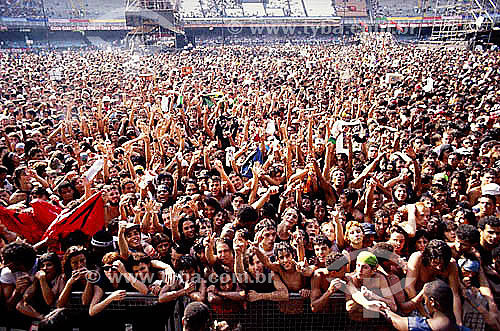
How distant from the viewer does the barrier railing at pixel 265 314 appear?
8.28 feet

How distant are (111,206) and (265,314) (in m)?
2.22

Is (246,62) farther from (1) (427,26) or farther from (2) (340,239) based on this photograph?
(1) (427,26)

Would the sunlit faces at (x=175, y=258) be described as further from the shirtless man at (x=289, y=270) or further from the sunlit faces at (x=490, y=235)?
the sunlit faces at (x=490, y=235)

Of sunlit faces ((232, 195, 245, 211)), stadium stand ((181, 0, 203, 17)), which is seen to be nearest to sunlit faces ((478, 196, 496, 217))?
sunlit faces ((232, 195, 245, 211))

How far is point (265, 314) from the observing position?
103 inches

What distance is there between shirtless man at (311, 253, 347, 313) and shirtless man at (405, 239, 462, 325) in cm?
47

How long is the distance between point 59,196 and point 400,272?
12.1ft

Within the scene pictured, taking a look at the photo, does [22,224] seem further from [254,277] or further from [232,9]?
[232,9]

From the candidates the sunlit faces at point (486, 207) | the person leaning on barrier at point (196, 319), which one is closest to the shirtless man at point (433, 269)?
the sunlit faces at point (486, 207)

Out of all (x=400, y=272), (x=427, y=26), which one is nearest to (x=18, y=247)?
(x=400, y=272)

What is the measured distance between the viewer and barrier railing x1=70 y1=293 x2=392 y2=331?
252 cm

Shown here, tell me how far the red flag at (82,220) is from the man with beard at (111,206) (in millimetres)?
379

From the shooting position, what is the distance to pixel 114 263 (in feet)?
8.66

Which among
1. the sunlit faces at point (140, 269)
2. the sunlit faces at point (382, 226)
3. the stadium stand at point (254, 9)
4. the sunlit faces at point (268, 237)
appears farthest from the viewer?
the stadium stand at point (254, 9)
